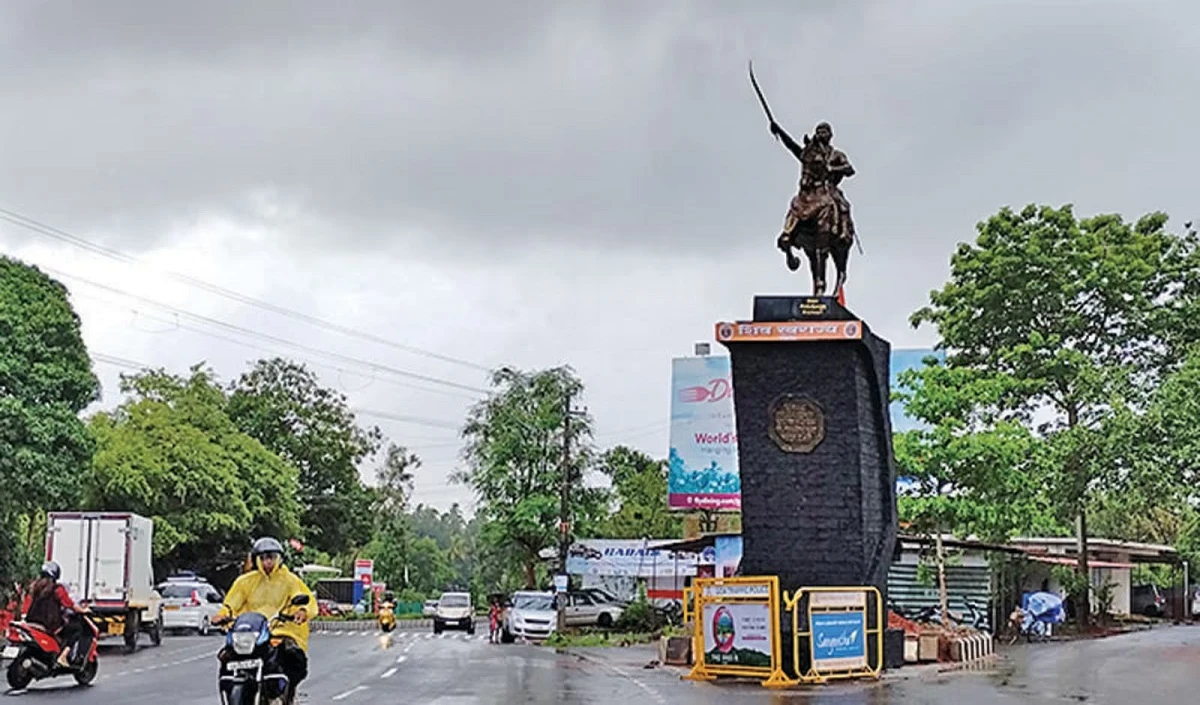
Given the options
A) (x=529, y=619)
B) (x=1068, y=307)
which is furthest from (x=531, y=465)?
(x=1068, y=307)

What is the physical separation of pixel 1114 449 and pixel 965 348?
9.04 metres

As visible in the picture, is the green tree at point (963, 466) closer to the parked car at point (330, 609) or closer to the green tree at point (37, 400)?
the green tree at point (37, 400)

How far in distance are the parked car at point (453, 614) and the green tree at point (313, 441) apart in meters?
19.2

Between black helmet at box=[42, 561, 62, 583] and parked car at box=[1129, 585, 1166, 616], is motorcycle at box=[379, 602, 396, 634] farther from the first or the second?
parked car at box=[1129, 585, 1166, 616]

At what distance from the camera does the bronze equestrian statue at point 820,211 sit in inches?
937

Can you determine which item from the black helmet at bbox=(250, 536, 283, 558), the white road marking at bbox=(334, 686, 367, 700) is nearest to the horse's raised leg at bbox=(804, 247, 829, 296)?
the white road marking at bbox=(334, 686, 367, 700)

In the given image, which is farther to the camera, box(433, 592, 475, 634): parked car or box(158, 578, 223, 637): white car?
box(433, 592, 475, 634): parked car

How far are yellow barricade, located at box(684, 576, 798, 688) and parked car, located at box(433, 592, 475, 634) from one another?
26787 millimetres

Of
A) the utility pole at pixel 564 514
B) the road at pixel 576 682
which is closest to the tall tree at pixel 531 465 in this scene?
the utility pole at pixel 564 514

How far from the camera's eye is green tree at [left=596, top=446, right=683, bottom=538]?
208ft

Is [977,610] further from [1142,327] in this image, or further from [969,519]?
[1142,327]

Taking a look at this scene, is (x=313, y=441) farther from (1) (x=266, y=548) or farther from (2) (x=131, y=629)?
(1) (x=266, y=548)

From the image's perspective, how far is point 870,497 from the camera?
23.5 m

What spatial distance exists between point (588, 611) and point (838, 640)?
990 inches
